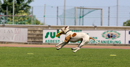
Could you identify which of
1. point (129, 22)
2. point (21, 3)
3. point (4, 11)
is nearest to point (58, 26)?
point (129, 22)

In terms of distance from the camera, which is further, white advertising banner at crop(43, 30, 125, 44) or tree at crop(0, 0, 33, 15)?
tree at crop(0, 0, 33, 15)

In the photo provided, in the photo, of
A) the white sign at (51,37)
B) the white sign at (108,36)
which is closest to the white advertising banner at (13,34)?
the white sign at (51,37)

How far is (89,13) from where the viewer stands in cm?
3416

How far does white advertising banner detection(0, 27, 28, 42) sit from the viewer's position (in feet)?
103

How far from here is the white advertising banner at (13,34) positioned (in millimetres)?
31416

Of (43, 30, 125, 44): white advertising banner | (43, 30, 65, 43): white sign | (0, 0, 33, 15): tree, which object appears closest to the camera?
(43, 30, 65, 43): white sign

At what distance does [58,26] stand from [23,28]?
4.20 meters
